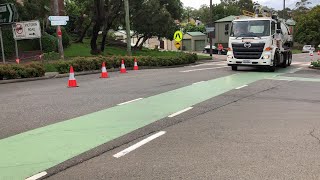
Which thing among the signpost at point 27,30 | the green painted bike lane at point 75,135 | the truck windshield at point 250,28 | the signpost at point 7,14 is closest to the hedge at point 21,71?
the signpost at point 27,30

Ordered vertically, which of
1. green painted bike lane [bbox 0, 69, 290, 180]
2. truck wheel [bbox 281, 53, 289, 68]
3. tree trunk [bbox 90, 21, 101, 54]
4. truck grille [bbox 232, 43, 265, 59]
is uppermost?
tree trunk [bbox 90, 21, 101, 54]

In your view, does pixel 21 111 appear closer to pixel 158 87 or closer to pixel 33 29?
pixel 158 87

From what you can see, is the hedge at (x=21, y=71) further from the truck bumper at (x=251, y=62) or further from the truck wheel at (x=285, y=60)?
the truck wheel at (x=285, y=60)

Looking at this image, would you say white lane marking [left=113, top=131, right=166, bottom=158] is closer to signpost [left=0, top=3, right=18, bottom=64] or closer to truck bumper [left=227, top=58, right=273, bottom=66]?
truck bumper [left=227, top=58, right=273, bottom=66]

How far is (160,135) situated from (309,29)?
88598mm

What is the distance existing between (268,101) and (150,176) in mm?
6924

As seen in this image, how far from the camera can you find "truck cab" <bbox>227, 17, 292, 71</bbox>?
20.5m

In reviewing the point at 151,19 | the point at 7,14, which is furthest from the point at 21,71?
the point at 151,19

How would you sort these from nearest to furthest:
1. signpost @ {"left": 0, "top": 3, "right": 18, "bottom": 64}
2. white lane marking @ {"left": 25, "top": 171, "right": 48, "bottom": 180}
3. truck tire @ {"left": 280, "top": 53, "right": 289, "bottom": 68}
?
white lane marking @ {"left": 25, "top": 171, "right": 48, "bottom": 180}
signpost @ {"left": 0, "top": 3, "right": 18, "bottom": 64}
truck tire @ {"left": 280, "top": 53, "right": 289, "bottom": 68}

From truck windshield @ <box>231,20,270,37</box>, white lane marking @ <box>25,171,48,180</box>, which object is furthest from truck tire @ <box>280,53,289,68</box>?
white lane marking @ <box>25,171,48,180</box>

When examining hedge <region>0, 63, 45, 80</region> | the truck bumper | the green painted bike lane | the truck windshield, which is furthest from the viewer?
the truck windshield

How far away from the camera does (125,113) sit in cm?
958

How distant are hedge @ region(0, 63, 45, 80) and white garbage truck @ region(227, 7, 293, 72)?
9670 millimetres

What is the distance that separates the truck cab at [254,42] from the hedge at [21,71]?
9672 millimetres
